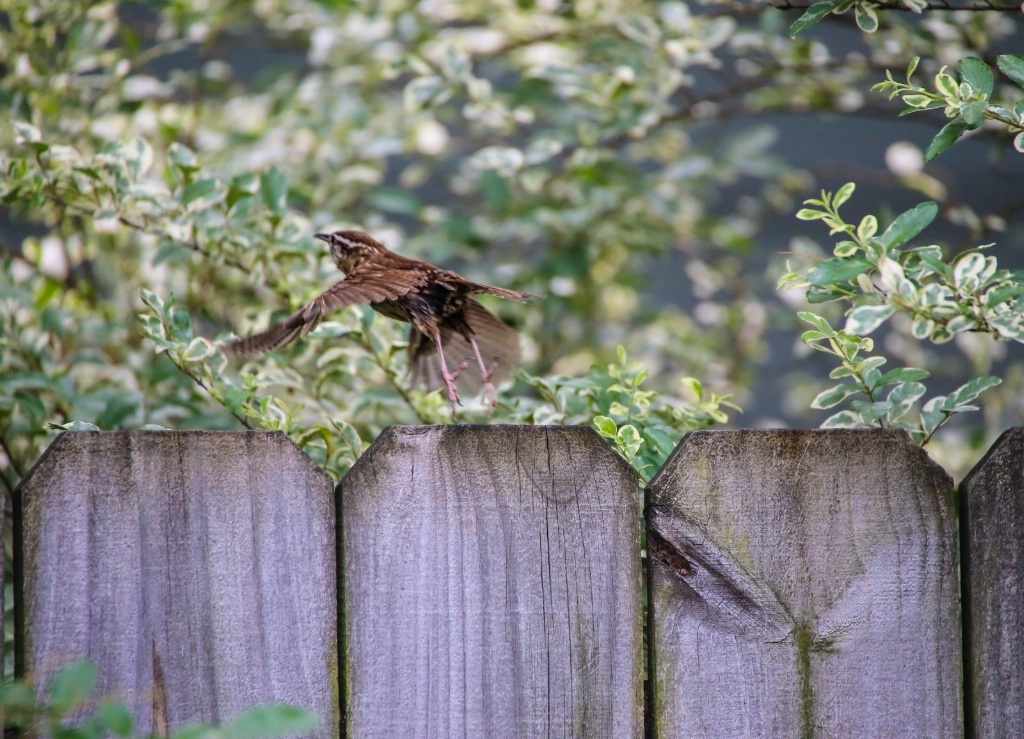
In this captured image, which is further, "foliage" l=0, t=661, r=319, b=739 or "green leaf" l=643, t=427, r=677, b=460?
"green leaf" l=643, t=427, r=677, b=460

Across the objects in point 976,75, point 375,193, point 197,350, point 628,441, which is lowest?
point 628,441

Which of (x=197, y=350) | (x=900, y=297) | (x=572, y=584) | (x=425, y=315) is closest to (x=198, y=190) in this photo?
(x=197, y=350)

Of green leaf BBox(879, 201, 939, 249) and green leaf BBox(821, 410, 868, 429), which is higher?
green leaf BBox(879, 201, 939, 249)

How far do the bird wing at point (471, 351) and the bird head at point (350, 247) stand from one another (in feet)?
0.77

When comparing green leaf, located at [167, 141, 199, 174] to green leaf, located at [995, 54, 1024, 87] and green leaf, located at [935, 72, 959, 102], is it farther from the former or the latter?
green leaf, located at [995, 54, 1024, 87]

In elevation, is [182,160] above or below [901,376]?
above

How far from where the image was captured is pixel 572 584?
1.46 m

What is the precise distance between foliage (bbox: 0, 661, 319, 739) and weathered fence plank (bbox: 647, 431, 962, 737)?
62 cm

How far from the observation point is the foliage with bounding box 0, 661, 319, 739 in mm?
996

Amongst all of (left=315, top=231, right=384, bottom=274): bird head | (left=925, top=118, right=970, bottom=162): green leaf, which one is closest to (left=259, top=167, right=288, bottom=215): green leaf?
(left=315, top=231, right=384, bottom=274): bird head

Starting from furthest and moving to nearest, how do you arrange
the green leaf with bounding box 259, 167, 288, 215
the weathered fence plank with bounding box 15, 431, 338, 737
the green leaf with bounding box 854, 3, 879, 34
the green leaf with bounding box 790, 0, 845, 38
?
the green leaf with bounding box 259, 167, 288, 215, the green leaf with bounding box 854, 3, 879, 34, the green leaf with bounding box 790, 0, 845, 38, the weathered fence plank with bounding box 15, 431, 338, 737

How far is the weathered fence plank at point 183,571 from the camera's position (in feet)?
4.49

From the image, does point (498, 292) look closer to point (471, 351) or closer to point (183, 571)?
point (471, 351)

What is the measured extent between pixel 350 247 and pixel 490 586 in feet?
3.50
